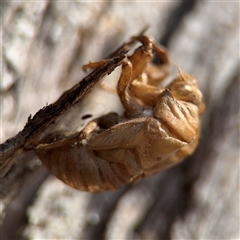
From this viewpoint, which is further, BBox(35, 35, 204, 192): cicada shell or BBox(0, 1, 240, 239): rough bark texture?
BBox(0, 1, 240, 239): rough bark texture

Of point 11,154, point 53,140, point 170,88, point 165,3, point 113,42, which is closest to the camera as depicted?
point 11,154

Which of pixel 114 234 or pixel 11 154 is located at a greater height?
pixel 11 154

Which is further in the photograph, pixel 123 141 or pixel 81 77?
pixel 81 77

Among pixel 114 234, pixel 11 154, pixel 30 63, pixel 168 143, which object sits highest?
pixel 30 63

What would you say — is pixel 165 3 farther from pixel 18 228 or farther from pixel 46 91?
pixel 18 228

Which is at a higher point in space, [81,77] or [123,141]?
[81,77]

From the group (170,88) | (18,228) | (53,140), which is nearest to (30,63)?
(53,140)

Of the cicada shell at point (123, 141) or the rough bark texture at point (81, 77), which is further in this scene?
the rough bark texture at point (81, 77)

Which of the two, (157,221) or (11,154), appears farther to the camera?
(157,221)
